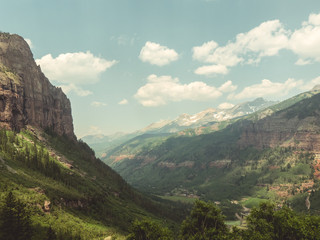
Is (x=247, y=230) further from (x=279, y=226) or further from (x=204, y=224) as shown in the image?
(x=204, y=224)

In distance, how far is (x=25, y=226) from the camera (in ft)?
225

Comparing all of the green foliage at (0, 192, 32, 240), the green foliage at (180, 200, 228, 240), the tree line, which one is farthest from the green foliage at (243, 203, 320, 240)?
the green foliage at (0, 192, 32, 240)

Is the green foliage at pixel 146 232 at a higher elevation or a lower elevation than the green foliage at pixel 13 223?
lower

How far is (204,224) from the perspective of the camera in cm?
8350

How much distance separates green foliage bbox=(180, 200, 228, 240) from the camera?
78812 millimetres

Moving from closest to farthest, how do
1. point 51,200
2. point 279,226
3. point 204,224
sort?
point 279,226 → point 204,224 → point 51,200

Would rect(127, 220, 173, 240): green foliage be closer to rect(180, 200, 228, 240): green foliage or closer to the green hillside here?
rect(180, 200, 228, 240): green foliage

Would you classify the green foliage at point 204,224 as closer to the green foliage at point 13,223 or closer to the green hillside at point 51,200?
the green hillside at point 51,200

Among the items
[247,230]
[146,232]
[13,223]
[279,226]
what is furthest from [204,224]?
[13,223]

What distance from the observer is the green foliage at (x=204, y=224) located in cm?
7881

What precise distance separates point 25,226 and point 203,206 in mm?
61175

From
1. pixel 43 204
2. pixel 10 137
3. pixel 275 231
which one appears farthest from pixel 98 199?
pixel 275 231

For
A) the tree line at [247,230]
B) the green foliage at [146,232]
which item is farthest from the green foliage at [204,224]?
the green foliage at [146,232]

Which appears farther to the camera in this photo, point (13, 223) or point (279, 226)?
point (279, 226)
